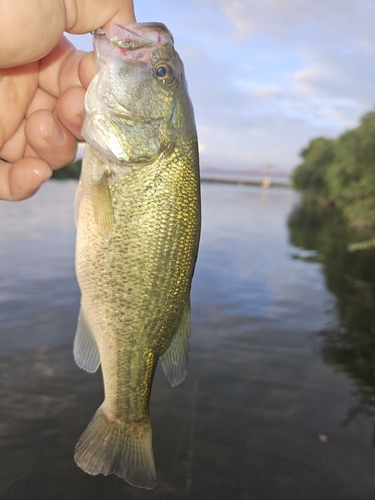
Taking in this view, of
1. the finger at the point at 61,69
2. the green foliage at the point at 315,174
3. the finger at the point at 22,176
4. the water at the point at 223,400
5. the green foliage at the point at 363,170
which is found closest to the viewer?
the finger at the point at 61,69

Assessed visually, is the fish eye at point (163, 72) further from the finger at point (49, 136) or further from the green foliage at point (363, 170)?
the green foliage at point (363, 170)

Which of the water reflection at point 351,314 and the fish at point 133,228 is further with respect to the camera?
the water reflection at point 351,314

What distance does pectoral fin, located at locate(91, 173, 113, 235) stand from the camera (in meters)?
2.24

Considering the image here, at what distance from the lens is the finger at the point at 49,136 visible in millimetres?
2754

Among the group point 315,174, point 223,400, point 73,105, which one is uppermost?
point 315,174

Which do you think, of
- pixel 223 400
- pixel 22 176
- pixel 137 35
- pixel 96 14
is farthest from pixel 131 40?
pixel 223 400

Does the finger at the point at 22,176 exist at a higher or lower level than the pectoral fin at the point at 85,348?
higher

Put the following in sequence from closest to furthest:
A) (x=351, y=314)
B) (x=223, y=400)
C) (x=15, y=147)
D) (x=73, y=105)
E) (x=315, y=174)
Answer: (x=73, y=105)
(x=15, y=147)
(x=223, y=400)
(x=351, y=314)
(x=315, y=174)

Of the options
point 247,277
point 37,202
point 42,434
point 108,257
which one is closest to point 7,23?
point 108,257

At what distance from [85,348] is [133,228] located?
81 centimetres

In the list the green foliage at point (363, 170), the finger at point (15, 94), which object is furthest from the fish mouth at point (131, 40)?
the green foliage at point (363, 170)

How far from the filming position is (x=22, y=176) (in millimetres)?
3008

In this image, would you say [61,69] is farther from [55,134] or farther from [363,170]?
[363,170]

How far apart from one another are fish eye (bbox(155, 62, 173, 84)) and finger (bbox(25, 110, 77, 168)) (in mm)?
816
